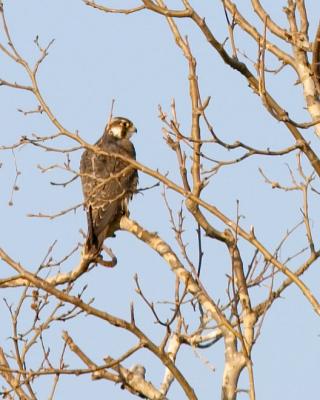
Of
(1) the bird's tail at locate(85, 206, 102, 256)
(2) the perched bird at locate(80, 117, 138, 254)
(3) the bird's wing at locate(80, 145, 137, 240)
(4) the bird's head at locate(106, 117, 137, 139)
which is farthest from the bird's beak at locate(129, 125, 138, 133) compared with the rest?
(1) the bird's tail at locate(85, 206, 102, 256)

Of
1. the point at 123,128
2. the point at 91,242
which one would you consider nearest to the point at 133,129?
the point at 123,128

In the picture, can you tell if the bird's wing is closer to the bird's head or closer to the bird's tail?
the bird's tail

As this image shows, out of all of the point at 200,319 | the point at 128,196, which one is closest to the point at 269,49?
the point at 200,319

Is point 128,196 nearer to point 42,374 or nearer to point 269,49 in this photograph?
point 269,49

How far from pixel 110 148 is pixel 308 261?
450cm

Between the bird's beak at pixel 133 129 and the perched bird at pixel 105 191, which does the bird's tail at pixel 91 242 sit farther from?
the bird's beak at pixel 133 129

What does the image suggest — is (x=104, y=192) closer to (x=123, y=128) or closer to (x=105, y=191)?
(x=105, y=191)

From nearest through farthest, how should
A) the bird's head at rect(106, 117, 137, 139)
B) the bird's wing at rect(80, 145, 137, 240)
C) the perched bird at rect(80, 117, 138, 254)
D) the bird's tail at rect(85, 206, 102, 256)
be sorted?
the bird's tail at rect(85, 206, 102, 256)
the perched bird at rect(80, 117, 138, 254)
the bird's wing at rect(80, 145, 137, 240)
the bird's head at rect(106, 117, 137, 139)

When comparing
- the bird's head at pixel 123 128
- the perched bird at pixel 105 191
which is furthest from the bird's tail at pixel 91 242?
the bird's head at pixel 123 128

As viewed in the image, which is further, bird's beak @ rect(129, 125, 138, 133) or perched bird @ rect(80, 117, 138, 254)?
bird's beak @ rect(129, 125, 138, 133)

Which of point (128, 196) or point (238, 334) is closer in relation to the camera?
point (238, 334)

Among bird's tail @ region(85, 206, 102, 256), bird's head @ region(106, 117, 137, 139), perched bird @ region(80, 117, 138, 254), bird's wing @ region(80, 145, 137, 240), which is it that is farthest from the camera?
bird's head @ region(106, 117, 137, 139)

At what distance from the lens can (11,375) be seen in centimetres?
588

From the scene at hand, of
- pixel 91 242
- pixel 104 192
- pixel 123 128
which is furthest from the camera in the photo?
pixel 123 128
